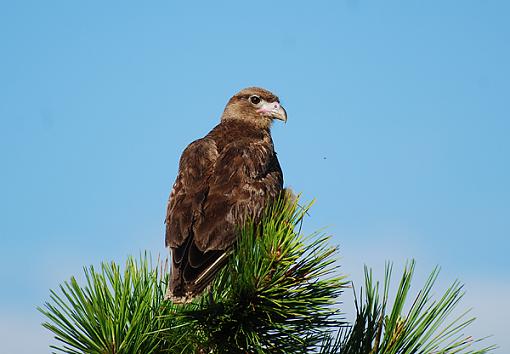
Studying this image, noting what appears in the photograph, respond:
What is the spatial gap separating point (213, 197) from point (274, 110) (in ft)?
10.2

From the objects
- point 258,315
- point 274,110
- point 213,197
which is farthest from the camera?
point 274,110

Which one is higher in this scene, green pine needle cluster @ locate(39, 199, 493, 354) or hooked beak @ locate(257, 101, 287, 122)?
hooked beak @ locate(257, 101, 287, 122)

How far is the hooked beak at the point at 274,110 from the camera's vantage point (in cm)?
919

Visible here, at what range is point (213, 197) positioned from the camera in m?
6.44

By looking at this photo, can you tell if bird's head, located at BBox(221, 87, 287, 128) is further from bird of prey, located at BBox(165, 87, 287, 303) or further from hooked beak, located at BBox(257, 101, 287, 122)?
bird of prey, located at BBox(165, 87, 287, 303)

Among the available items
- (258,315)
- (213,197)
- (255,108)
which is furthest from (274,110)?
(258,315)

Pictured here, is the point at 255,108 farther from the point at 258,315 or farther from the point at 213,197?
the point at 258,315

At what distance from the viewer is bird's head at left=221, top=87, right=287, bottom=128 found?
9.26 metres

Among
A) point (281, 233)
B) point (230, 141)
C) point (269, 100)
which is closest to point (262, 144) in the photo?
point (230, 141)

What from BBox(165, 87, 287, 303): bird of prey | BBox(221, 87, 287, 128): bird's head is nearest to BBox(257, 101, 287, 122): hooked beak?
BBox(221, 87, 287, 128): bird's head

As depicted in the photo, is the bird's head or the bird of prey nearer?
the bird of prey

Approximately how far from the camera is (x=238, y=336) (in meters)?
4.10

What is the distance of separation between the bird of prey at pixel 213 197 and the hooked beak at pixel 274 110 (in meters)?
0.59

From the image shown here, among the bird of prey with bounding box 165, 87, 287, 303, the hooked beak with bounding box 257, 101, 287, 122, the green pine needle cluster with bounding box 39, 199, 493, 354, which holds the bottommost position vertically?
the green pine needle cluster with bounding box 39, 199, 493, 354
